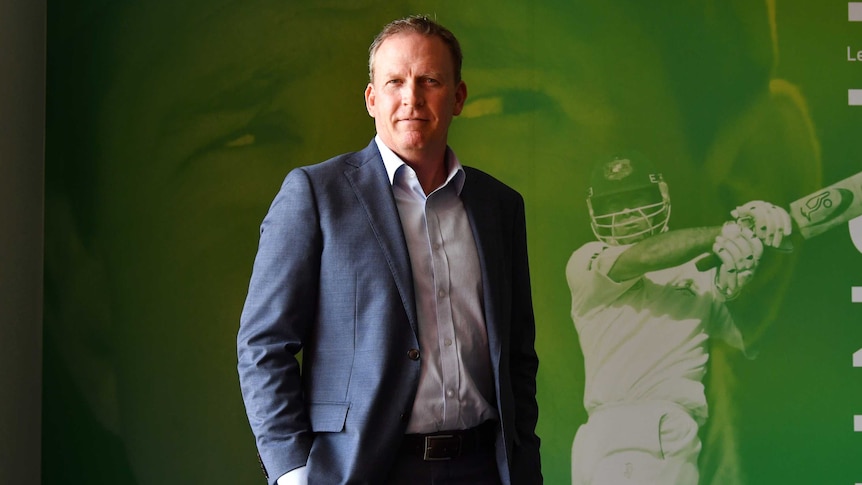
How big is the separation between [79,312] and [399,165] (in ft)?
5.62

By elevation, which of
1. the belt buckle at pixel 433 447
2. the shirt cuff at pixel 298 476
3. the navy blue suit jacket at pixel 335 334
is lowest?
the shirt cuff at pixel 298 476

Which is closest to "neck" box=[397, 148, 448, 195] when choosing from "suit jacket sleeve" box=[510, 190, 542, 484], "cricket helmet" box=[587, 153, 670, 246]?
"suit jacket sleeve" box=[510, 190, 542, 484]

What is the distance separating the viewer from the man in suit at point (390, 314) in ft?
5.81

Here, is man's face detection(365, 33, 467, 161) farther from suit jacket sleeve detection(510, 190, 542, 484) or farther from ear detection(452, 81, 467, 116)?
suit jacket sleeve detection(510, 190, 542, 484)

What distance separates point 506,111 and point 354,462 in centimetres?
196

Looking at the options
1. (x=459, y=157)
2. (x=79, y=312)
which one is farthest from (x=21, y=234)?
(x=459, y=157)

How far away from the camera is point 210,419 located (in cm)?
321

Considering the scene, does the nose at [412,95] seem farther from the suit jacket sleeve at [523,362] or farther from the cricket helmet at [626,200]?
the cricket helmet at [626,200]

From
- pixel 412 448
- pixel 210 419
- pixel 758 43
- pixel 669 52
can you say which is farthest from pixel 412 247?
pixel 758 43

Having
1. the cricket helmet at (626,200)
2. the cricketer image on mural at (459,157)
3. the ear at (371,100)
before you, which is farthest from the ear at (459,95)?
the cricket helmet at (626,200)

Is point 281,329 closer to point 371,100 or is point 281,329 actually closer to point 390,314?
point 390,314

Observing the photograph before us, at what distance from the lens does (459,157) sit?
133 inches

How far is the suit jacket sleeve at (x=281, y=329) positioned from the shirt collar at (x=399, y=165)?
189 millimetres

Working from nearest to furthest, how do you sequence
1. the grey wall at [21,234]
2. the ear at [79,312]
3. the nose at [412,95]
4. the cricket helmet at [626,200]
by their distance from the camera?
the nose at [412,95], the grey wall at [21,234], the ear at [79,312], the cricket helmet at [626,200]
